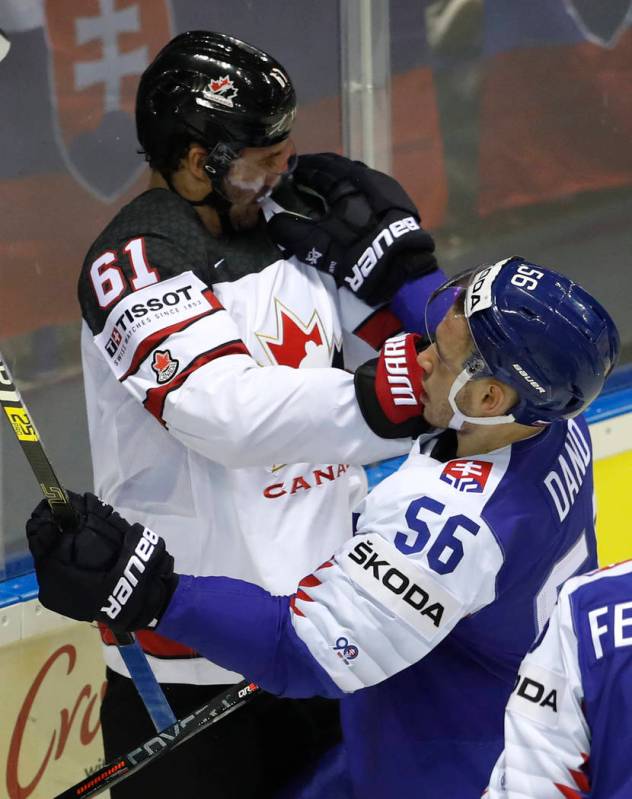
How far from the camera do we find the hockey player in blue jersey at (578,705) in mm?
1177

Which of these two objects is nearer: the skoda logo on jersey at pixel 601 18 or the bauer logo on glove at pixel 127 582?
the bauer logo on glove at pixel 127 582

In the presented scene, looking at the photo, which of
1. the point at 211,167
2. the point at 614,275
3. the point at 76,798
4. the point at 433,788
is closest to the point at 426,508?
the point at 433,788

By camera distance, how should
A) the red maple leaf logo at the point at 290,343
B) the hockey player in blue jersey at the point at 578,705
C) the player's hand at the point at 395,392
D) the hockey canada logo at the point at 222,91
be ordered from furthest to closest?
the red maple leaf logo at the point at 290,343 < the hockey canada logo at the point at 222,91 < the player's hand at the point at 395,392 < the hockey player in blue jersey at the point at 578,705

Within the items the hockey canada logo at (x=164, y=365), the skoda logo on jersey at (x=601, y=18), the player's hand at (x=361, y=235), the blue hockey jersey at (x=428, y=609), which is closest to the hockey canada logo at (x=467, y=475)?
the blue hockey jersey at (x=428, y=609)

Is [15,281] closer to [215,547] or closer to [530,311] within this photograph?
[215,547]

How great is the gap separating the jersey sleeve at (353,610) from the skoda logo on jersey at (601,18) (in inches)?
96.0

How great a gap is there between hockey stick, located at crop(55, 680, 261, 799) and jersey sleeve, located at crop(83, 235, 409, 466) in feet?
1.27

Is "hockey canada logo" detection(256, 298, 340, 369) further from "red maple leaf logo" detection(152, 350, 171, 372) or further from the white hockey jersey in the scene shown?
"red maple leaf logo" detection(152, 350, 171, 372)

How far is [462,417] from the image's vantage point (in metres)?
1.64

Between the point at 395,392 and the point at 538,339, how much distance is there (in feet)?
0.91

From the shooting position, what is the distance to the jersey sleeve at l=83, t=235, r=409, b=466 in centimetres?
176

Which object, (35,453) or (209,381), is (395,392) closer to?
(209,381)

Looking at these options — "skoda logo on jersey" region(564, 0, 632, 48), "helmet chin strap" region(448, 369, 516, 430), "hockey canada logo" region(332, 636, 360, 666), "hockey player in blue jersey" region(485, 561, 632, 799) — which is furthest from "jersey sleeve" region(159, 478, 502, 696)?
"skoda logo on jersey" region(564, 0, 632, 48)

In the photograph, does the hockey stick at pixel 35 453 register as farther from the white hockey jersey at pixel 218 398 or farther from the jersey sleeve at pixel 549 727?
the jersey sleeve at pixel 549 727
